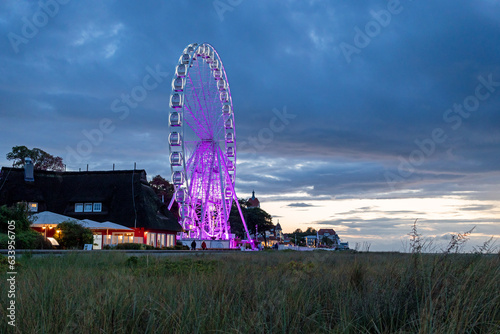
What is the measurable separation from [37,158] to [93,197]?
26028 millimetres

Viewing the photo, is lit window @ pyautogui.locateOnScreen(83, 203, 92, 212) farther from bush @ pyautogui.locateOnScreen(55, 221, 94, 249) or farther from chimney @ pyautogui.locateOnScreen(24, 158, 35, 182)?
bush @ pyautogui.locateOnScreen(55, 221, 94, 249)

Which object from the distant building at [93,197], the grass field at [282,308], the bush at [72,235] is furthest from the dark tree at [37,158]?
the grass field at [282,308]

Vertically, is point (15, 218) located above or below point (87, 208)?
below

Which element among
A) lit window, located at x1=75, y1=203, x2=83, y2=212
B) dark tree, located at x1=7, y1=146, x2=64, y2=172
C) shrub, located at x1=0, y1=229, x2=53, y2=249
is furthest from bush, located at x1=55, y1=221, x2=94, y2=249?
dark tree, located at x1=7, y1=146, x2=64, y2=172

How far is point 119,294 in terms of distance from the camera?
15.8 ft

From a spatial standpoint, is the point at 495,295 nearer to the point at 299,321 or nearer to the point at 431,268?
the point at 431,268

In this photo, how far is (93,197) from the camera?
154 ft

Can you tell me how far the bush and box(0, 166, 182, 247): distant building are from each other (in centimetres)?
1231

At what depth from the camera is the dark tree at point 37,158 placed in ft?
219

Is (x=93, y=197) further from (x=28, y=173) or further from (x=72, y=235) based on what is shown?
(x=72, y=235)

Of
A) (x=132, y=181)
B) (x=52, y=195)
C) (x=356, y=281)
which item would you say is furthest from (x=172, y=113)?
(x=356, y=281)

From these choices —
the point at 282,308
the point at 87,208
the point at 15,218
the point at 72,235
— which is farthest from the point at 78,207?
the point at 282,308

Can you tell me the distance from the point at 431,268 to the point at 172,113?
38.4m

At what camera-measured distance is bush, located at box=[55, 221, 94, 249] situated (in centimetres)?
3012
